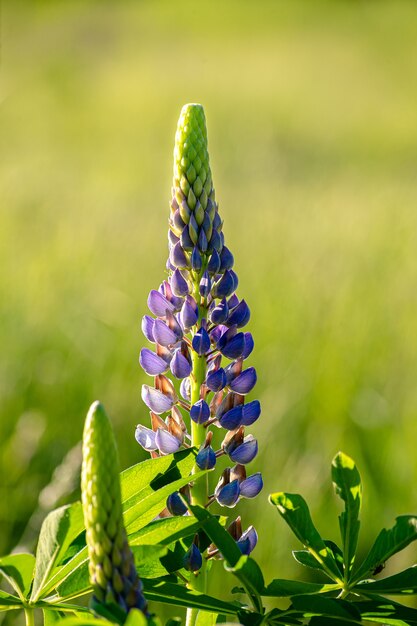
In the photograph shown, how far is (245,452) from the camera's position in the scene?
2.82ft

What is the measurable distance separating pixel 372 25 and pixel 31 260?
2723 centimetres

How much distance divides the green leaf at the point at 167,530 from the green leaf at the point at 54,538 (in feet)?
0.17

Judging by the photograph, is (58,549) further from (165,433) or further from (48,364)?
(48,364)

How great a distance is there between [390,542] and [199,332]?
0.87 ft

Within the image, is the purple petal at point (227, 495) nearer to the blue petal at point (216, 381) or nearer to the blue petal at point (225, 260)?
the blue petal at point (216, 381)

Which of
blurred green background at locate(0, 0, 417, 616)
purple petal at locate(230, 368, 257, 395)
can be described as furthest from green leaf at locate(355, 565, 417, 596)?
blurred green background at locate(0, 0, 417, 616)

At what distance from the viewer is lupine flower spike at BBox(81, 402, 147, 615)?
0.53 metres

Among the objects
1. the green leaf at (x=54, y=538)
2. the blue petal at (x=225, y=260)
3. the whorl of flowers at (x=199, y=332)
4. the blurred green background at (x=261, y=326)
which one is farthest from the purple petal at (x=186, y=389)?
the blurred green background at (x=261, y=326)

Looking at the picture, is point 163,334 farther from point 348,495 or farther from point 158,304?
point 348,495

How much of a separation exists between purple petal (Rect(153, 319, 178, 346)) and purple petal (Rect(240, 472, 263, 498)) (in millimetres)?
162

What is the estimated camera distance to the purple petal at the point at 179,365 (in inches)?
33.3

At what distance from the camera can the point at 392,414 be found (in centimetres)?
288

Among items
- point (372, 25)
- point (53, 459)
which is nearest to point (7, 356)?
point (53, 459)

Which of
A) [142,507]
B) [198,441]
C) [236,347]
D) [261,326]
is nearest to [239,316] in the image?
[236,347]
